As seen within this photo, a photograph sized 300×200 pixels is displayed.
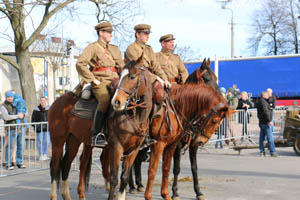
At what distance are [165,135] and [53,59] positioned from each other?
137 ft

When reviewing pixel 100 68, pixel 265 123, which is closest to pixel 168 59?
pixel 100 68

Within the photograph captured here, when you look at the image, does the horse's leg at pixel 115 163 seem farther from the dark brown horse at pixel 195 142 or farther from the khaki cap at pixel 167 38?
the khaki cap at pixel 167 38

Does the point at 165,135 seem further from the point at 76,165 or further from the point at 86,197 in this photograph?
the point at 76,165

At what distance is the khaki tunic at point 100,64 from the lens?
7043 mm

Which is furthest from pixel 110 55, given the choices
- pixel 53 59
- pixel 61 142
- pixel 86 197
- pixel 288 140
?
pixel 53 59

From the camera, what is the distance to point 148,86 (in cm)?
676

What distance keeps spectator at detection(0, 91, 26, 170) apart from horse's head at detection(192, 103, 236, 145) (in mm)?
5480

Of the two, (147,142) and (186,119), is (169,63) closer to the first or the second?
(186,119)

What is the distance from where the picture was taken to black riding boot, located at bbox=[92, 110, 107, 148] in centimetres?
694

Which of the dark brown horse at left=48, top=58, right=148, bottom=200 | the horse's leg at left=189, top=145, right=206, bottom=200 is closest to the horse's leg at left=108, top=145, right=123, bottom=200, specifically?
the dark brown horse at left=48, top=58, right=148, bottom=200

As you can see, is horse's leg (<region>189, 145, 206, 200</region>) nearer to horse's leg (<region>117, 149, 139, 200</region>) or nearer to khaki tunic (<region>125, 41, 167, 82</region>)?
khaki tunic (<region>125, 41, 167, 82</region>)

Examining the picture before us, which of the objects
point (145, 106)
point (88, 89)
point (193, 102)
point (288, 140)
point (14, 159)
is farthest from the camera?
point (288, 140)

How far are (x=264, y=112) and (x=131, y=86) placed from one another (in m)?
9.32

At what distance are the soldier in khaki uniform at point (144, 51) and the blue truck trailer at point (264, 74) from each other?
21710mm
